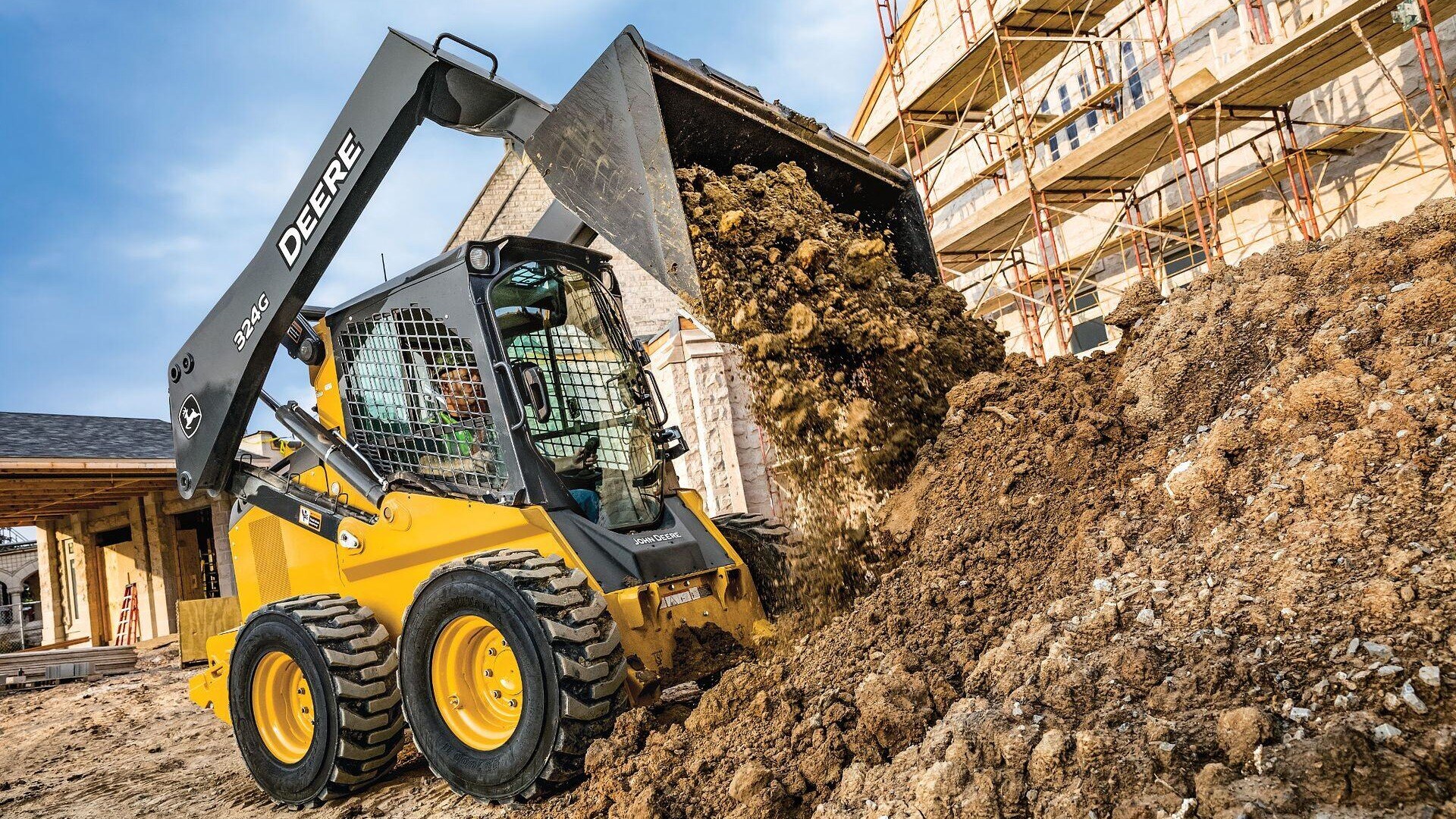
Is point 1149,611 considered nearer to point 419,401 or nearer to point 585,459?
point 585,459

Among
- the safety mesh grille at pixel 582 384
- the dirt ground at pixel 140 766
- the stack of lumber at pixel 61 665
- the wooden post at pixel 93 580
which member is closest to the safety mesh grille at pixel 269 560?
the dirt ground at pixel 140 766

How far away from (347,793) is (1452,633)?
4333 millimetres

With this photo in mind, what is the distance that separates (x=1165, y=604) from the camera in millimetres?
3148

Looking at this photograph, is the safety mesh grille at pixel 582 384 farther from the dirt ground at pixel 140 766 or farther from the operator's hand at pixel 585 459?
the dirt ground at pixel 140 766

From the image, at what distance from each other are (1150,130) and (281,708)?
36.1ft

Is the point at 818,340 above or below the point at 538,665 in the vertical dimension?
above

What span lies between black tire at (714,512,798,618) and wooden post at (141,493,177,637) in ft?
43.0

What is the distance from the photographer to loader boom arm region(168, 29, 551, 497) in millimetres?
4344

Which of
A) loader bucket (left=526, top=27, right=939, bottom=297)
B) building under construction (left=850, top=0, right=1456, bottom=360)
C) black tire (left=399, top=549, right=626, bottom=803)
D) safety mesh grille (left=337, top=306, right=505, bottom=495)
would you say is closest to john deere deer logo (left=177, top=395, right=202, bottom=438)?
safety mesh grille (left=337, top=306, right=505, bottom=495)

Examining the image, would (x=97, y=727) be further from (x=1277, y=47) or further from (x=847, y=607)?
(x=1277, y=47)

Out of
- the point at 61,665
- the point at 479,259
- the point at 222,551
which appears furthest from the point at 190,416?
the point at 222,551

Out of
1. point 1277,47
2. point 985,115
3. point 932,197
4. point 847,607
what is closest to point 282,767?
point 847,607

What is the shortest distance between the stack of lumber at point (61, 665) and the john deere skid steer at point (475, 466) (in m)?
7.62

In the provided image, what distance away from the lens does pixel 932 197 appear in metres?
17.9
